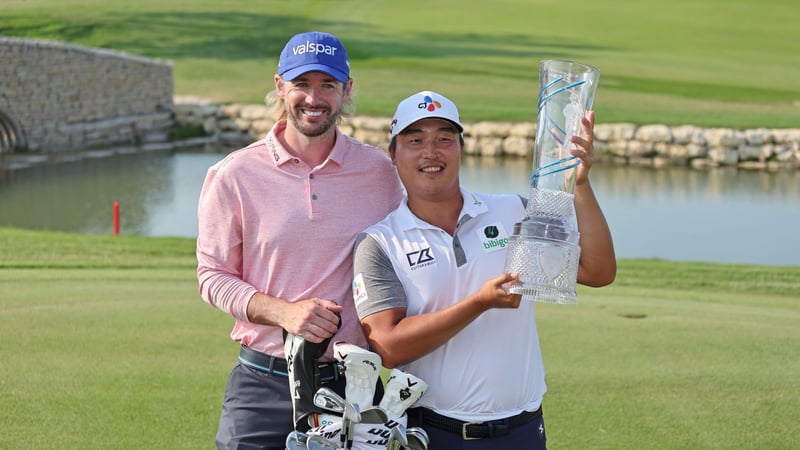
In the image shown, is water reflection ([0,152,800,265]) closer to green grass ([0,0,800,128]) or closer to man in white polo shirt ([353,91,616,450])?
green grass ([0,0,800,128])

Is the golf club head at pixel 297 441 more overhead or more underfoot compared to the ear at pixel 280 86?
more underfoot

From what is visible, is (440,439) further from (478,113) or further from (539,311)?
(478,113)

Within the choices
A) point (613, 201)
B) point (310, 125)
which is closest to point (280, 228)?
point (310, 125)

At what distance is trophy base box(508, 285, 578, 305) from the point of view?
2.86m

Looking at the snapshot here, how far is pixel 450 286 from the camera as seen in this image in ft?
10.2

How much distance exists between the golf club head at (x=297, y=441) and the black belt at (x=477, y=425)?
1.19ft

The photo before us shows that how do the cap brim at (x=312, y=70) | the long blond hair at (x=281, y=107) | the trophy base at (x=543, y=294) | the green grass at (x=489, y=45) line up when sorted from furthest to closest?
the green grass at (x=489, y=45) → the long blond hair at (x=281, y=107) → the cap brim at (x=312, y=70) → the trophy base at (x=543, y=294)

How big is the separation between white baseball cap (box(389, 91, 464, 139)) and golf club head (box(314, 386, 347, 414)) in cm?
76

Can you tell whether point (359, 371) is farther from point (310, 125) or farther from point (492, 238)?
point (310, 125)

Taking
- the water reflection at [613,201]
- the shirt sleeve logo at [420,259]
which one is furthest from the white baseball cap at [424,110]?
the water reflection at [613,201]

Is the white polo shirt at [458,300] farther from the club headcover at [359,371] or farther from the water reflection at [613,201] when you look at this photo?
the water reflection at [613,201]

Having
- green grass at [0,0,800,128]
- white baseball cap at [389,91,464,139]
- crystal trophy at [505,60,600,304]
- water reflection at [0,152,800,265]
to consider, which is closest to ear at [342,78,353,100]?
white baseball cap at [389,91,464,139]

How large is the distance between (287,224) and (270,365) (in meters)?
0.42

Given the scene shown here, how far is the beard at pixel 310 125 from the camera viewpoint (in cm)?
336
